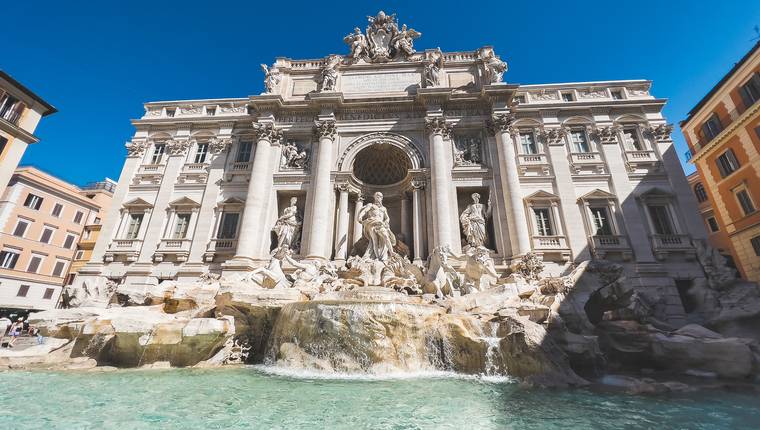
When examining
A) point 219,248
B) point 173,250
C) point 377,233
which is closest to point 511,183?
point 377,233

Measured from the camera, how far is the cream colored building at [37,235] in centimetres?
2338

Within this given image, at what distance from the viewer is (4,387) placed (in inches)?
229

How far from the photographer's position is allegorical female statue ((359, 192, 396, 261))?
1423cm

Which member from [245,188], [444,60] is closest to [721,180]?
[444,60]

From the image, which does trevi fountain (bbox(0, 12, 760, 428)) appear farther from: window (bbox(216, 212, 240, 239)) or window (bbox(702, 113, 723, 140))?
window (bbox(702, 113, 723, 140))

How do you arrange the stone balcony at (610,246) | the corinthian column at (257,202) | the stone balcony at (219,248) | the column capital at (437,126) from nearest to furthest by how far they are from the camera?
the stone balcony at (610,246)
the corinthian column at (257,202)
the stone balcony at (219,248)
the column capital at (437,126)

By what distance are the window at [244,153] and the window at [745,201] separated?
Answer: 2873cm

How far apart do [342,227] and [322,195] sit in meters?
2.06

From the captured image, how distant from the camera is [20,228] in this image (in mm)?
24203

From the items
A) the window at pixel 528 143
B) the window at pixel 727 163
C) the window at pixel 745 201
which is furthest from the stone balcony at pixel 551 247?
the window at pixel 727 163

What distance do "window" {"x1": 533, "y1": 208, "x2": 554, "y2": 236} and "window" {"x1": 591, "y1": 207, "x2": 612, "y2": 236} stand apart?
214 centimetres

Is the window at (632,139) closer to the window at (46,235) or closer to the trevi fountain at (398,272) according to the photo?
the trevi fountain at (398,272)

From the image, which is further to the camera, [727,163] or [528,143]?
[528,143]

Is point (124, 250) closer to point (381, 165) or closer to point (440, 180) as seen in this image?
point (381, 165)
